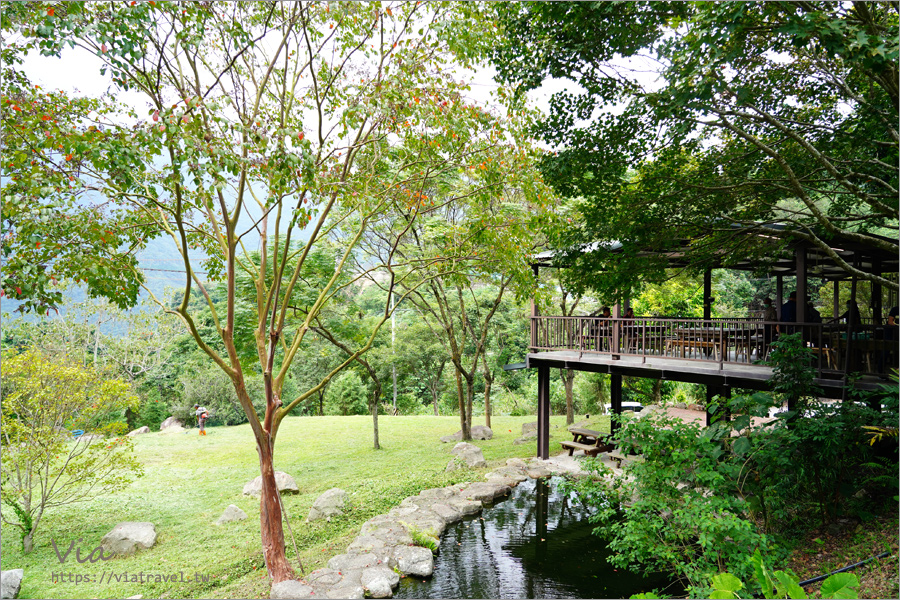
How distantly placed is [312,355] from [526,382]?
8.99m

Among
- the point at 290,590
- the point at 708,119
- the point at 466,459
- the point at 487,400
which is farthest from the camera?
the point at 487,400

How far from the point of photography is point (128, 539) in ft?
22.1

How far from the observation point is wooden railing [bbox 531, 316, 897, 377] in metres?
6.23

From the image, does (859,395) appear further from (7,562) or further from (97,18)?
(7,562)

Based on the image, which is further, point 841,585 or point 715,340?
point 715,340

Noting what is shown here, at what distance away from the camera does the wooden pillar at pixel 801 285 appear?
6742mm

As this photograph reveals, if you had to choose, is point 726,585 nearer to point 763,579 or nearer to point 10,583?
point 763,579

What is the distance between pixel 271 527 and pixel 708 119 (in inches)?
263

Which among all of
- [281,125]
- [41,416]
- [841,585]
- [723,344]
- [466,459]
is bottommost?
[466,459]

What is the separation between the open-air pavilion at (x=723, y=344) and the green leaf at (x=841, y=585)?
2.82 m

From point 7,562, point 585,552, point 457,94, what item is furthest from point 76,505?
point 457,94

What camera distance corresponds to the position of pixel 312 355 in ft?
64.4

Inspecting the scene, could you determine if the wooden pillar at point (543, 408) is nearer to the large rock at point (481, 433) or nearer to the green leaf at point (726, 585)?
the large rock at point (481, 433)

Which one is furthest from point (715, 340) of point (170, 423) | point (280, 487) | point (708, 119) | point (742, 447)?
point (170, 423)
